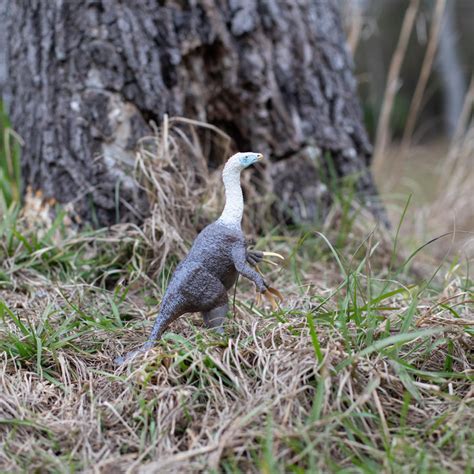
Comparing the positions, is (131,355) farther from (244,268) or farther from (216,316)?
(244,268)

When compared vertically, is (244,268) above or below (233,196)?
below

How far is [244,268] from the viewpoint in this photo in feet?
4.55

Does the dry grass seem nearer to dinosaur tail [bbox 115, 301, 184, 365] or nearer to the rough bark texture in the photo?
dinosaur tail [bbox 115, 301, 184, 365]

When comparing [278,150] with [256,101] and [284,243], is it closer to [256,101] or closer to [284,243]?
[256,101]

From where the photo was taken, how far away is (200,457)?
1.10 m

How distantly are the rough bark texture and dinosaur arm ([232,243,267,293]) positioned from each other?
910mm

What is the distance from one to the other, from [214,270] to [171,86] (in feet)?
4.03

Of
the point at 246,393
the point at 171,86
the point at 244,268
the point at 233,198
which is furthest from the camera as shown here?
the point at 171,86

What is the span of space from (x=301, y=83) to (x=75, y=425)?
2.01 metres

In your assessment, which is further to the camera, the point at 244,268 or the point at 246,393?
the point at 244,268

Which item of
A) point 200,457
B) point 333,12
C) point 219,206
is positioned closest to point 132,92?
point 219,206

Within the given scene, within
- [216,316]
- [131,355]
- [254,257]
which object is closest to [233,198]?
[254,257]

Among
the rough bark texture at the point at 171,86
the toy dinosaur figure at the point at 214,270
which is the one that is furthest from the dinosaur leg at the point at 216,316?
the rough bark texture at the point at 171,86

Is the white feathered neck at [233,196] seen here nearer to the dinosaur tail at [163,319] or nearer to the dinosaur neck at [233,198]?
the dinosaur neck at [233,198]
